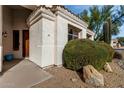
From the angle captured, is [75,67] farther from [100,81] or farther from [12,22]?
[12,22]

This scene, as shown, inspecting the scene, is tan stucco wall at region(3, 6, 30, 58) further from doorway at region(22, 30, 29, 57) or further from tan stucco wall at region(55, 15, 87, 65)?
tan stucco wall at region(55, 15, 87, 65)

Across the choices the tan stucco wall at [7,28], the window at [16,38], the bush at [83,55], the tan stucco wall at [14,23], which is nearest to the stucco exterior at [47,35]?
the bush at [83,55]

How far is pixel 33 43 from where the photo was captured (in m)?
12.1

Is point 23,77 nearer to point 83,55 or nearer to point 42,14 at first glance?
point 42,14

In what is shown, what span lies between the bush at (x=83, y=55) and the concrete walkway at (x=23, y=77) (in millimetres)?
1999

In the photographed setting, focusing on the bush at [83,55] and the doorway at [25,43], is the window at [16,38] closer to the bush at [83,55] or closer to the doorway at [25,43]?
the doorway at [25,43]

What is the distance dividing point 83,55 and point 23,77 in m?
3.84

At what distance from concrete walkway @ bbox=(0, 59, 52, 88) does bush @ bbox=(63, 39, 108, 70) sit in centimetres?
200

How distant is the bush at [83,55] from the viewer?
1107 centimetres

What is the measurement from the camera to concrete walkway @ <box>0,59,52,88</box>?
25.4 ft

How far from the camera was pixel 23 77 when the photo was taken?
8664 mm
